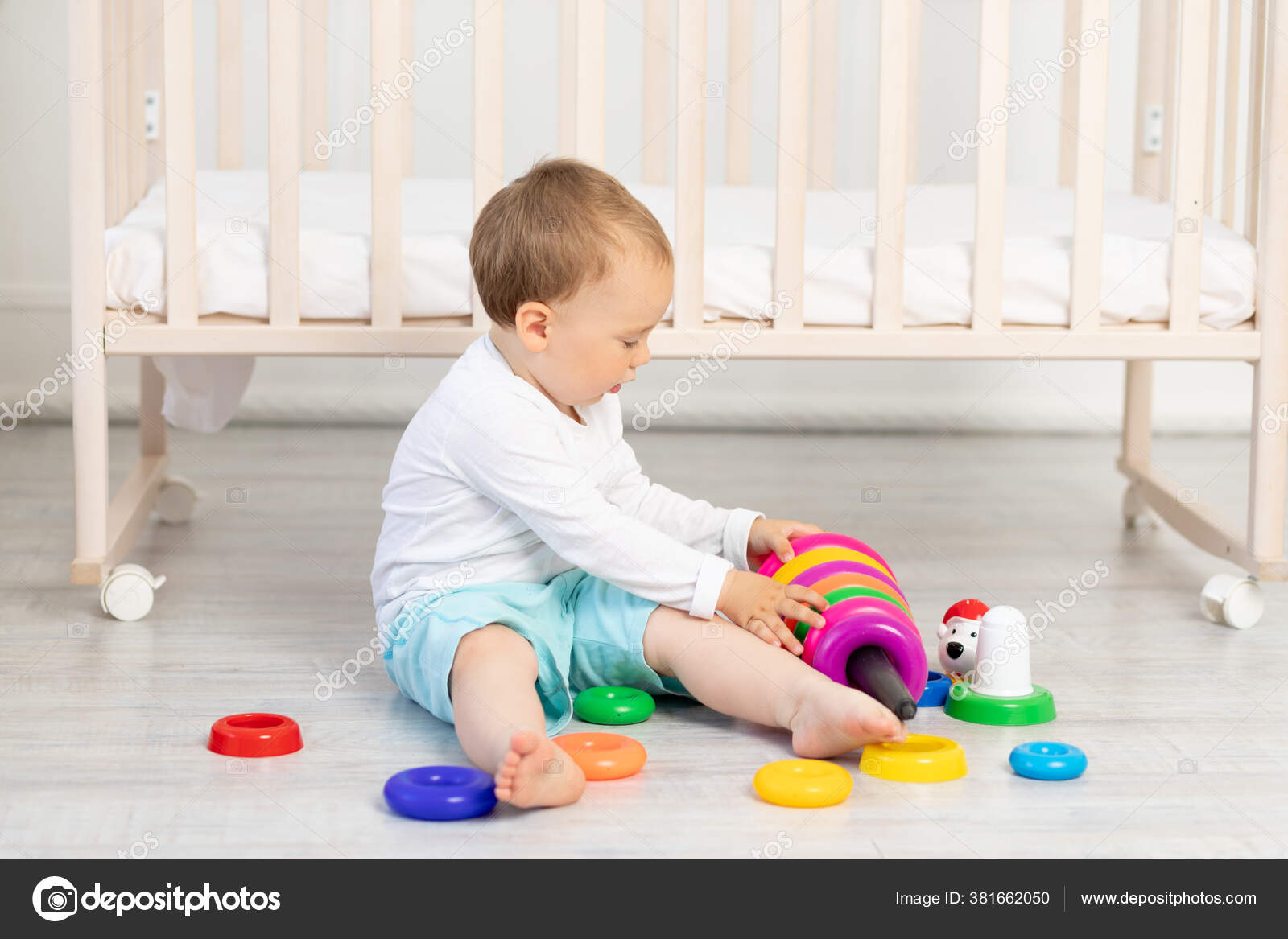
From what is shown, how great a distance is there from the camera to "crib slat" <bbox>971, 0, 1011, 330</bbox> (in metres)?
1.31

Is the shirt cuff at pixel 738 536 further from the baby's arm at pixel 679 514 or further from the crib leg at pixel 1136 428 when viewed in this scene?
the crib leg at pixel 1136 428

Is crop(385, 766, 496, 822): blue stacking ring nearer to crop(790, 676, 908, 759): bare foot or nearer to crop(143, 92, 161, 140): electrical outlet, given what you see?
crop(790, 676, 908, 759): bare foot

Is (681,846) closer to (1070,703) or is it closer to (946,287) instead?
(1070,703)

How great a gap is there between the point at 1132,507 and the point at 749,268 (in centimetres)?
77

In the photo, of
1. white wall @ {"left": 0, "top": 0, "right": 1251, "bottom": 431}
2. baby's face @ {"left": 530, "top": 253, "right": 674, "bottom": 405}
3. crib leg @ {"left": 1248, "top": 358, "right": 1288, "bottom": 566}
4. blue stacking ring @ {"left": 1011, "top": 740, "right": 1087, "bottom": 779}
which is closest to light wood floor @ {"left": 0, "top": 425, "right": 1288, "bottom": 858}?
blue stacking ring @ {"left": 1011, "top": 740, "right": 1087, "bottom": 779}

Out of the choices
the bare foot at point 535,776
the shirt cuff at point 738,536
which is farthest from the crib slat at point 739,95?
the bare foot at point 535,776

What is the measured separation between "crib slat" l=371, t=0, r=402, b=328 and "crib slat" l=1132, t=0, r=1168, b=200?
1.13 m

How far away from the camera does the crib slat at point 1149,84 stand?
1911mm

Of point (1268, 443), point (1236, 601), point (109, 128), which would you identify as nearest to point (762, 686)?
point (1236, 601)

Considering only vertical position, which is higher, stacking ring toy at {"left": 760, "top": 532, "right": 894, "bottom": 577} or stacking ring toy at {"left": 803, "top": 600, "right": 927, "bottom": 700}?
stacking ring toy at {"left": 760, "top": 532, "right": 894, "bottom": 577}

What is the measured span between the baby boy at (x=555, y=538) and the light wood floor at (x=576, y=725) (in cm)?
6

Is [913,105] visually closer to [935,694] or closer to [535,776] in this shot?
[935,694]
